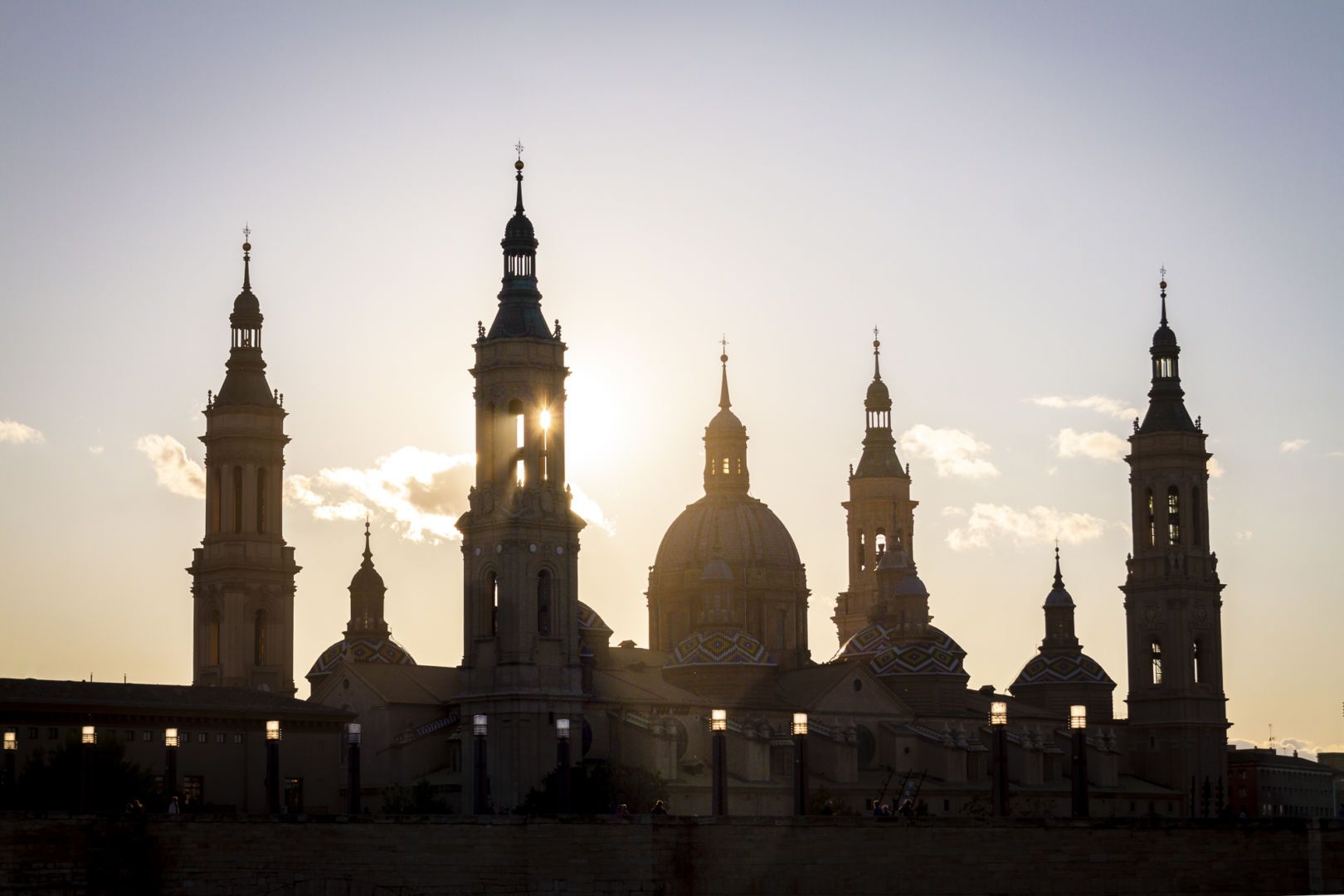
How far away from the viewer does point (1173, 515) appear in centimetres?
14125

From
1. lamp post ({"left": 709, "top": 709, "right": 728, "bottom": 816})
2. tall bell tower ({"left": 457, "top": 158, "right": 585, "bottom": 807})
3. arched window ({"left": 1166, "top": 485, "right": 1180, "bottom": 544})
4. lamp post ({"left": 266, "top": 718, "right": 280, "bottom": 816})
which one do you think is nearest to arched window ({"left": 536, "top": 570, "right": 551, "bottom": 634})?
tall bell tower ({"left": 457, "top": 158, "right": 585, "bottom": 807})

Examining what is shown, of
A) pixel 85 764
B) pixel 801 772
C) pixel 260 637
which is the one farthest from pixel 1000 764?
pixel 260 637

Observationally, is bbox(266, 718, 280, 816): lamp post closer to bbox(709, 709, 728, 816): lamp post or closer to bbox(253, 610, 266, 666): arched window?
bbox(709, 709, 728, 816): lamp post

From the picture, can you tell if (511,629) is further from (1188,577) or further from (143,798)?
(1188,577)

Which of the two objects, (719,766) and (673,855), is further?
(719,766)

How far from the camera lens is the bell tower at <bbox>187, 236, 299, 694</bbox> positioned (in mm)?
122125

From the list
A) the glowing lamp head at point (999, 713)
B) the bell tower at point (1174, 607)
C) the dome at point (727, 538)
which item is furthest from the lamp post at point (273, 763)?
the bell tower at point (1174, 607)

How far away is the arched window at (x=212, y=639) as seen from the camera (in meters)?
123

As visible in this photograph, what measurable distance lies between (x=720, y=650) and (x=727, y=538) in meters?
16.1

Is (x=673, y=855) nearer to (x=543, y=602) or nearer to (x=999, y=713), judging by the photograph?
(x=999, y=713)

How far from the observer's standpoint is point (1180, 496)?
140500 mm

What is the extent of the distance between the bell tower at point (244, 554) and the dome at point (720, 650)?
64.3ft

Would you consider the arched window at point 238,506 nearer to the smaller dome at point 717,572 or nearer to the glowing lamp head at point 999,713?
the smaller dome at point 717,572

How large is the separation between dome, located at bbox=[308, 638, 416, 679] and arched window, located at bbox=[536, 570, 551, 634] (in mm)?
20634
